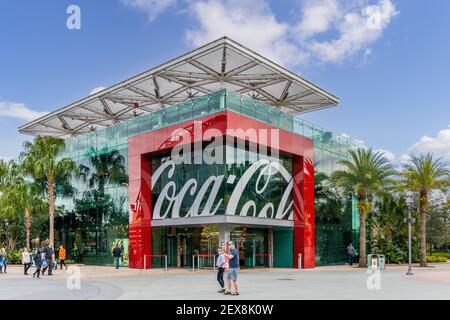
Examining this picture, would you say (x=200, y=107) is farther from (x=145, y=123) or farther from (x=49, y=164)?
(x=49, y=164)

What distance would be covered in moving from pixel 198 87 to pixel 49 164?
13.5 metres

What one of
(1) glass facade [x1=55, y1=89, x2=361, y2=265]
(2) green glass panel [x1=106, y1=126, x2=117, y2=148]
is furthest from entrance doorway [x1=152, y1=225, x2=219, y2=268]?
(2) green glass panel [x1=106, y1=126, x2=117, y2=148]

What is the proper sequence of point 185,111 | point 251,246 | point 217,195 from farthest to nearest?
point 251,246 < point 185,111 < point 217,195

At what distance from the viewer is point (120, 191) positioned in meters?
37.1

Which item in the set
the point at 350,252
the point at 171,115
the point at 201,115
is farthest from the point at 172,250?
the point at 350,252

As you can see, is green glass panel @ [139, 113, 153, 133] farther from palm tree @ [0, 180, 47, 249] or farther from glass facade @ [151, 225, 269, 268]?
palm tree @ [0, 180, 47, 249]

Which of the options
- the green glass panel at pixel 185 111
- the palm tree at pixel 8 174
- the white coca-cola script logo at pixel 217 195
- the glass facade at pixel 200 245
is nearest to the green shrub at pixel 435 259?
the white coca-cola script logo at pixel 217 195

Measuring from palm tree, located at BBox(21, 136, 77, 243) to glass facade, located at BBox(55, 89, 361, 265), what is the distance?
86 cm

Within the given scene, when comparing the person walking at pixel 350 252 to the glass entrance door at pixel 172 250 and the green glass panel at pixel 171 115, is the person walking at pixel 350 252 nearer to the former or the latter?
the glass entrance door at pixel 172 250

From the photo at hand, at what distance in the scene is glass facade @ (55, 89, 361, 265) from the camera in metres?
34.5

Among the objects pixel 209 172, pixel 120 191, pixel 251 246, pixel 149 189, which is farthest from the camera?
pixel 120 191

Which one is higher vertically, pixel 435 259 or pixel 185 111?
pixel 185 111

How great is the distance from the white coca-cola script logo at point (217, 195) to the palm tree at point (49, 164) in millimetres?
10801

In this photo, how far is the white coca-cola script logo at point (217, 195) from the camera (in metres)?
30.2
